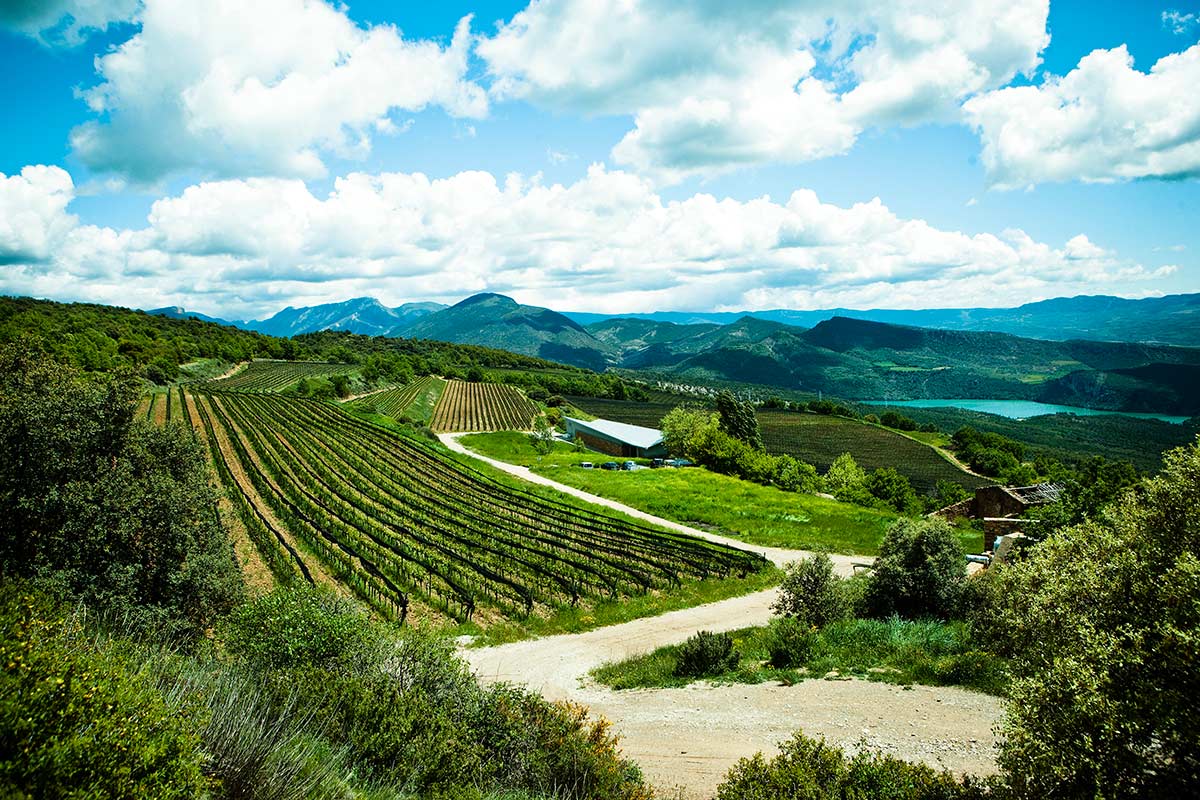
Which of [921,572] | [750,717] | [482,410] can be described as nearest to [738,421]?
[482,410]

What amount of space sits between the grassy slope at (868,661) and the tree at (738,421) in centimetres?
5683

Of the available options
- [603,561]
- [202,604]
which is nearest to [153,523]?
[202,604]

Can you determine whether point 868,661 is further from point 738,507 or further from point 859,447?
point 859,447

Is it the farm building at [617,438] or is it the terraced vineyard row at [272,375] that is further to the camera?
the terraced vineyard row at [272,375]

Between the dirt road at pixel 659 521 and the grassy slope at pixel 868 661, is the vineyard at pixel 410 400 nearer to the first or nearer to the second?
the dirt road at pixel 659 521

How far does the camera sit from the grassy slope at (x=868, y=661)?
1505cm

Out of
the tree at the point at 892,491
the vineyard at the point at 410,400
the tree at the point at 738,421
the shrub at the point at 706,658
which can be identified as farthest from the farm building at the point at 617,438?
the shrub at the point at 706,658

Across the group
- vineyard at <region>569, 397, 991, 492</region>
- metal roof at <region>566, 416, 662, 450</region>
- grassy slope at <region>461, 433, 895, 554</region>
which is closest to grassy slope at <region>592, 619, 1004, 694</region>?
grassy slope at <region>461, 433, 895, 554</region>

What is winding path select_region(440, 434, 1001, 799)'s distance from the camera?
37.8 ft

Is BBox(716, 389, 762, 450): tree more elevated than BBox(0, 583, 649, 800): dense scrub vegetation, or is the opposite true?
BBox(0, 583, 649, 800): dense scrub vegetation

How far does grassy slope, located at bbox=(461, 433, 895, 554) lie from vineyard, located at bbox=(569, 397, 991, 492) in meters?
35.6

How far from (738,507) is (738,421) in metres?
27.7

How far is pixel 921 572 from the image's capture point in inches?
894

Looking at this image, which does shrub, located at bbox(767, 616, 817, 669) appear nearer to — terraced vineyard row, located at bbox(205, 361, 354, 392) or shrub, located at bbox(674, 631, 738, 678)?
shrub, located at bbox(674, 631, 738, 678)
